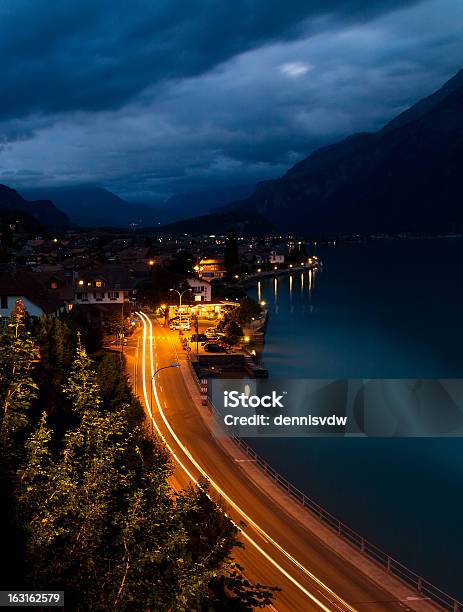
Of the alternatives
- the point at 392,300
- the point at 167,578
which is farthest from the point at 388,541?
the point at 392,300

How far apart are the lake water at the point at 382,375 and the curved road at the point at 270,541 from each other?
16.7 feet

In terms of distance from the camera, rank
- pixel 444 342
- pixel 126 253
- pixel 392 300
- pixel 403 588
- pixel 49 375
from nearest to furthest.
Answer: pixel 403 588 < pixel 49 375 < pixel 444 342 < pixel 392 300 < pixel 126 253

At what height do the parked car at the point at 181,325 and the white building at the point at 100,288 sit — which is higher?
the white building at the point at 100,288

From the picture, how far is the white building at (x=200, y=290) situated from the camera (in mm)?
78000

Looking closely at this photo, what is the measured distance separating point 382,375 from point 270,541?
3579 centimetres

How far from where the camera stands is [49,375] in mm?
24062

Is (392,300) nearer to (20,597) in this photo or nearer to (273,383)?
(273,383)

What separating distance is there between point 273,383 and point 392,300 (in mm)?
57943

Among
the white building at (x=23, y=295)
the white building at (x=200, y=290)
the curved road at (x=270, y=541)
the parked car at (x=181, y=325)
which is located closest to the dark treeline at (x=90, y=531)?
the curved road at (x=270, y=541)

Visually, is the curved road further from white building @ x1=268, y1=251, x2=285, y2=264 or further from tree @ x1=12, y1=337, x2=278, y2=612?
white building @ x1=268, y1=251, x2=285, y2=264

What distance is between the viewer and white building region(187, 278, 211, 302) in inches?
3071

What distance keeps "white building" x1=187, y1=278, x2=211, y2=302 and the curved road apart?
152 feet

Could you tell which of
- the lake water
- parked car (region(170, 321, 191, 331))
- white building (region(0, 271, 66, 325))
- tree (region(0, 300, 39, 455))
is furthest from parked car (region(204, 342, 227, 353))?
tree (region(0, 300, 39, 455))

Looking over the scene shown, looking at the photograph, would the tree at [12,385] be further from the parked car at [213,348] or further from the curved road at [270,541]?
the parked car at [213,348]
